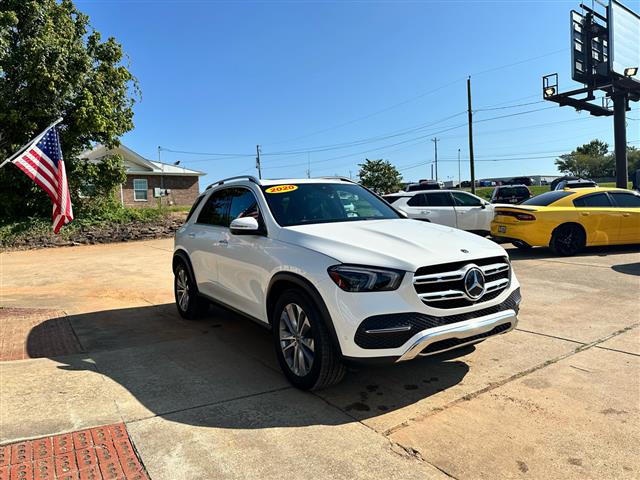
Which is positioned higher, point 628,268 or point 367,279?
point 367,279

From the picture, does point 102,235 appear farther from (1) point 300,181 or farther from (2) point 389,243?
Result: (2) point 389,243

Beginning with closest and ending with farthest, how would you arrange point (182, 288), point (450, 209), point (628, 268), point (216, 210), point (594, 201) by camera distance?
point (216, 210) < point (182, 288) < point (628, 268) < point (594, 201) < point (450, 209)

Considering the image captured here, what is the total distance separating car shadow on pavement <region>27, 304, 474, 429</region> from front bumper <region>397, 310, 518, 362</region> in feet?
1.78

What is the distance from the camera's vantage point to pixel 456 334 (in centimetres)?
333

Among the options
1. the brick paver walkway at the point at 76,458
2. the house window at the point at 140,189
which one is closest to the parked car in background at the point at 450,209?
the brick paver walkway at the point at 76,458

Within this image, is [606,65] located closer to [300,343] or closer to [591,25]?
[591,25]

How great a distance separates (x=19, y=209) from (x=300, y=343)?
1800cm

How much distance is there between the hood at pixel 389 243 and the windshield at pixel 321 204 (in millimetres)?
240

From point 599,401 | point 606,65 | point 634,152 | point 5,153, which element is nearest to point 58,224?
point 599,401

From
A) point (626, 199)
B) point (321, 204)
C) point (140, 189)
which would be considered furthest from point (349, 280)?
point (140, 189)

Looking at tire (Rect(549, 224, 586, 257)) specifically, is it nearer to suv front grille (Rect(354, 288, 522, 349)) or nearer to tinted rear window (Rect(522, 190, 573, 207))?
tinted rear window (Rect(522, 190, 573, 207))

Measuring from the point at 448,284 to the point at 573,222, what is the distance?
310 inches

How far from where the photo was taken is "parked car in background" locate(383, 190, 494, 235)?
42.5 ft

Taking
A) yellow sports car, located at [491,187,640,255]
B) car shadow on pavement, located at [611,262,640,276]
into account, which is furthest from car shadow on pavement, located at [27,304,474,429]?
yellow sports car, located at [491,187,640,255]
